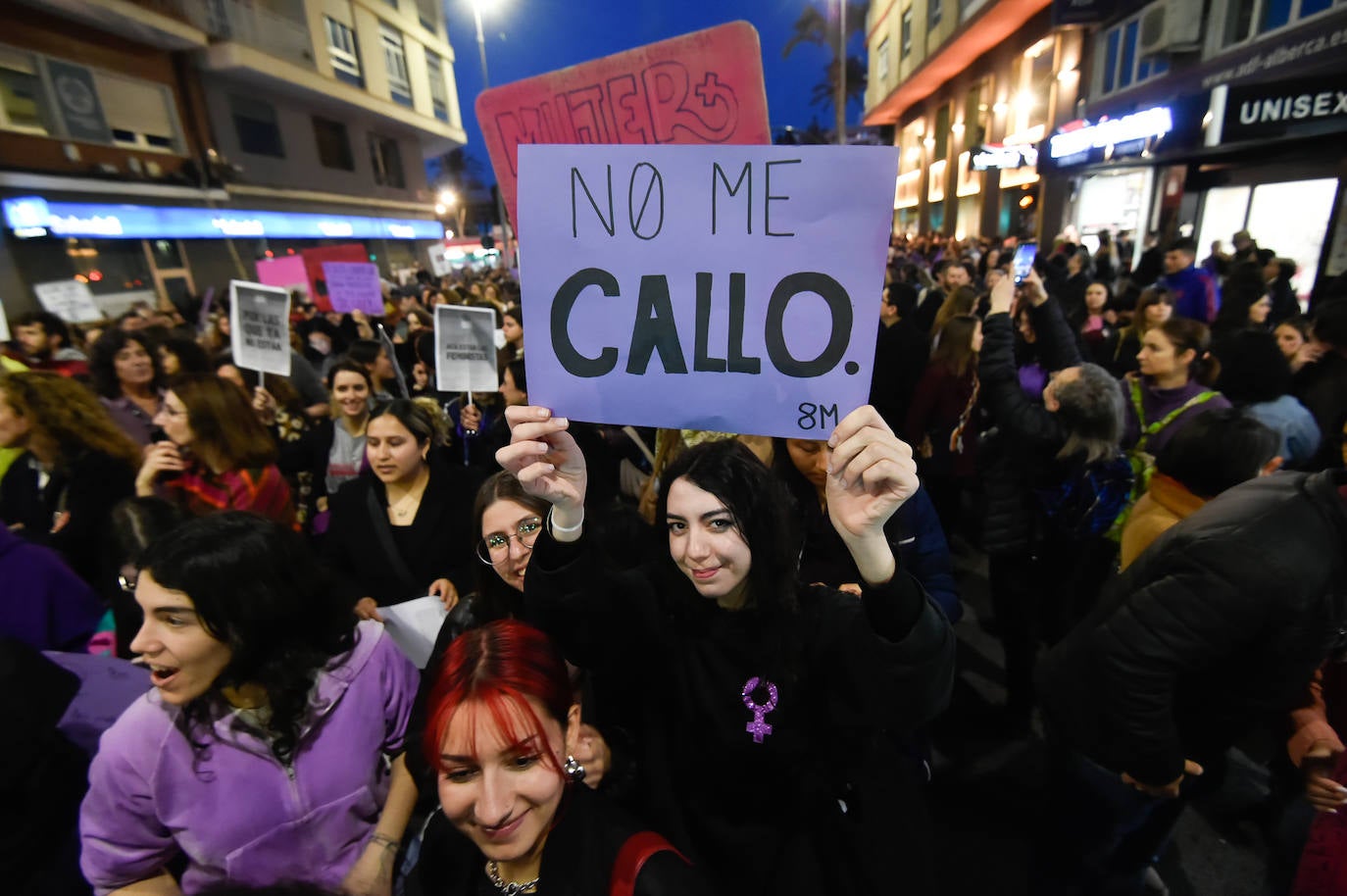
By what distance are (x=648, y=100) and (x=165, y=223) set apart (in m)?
20.2

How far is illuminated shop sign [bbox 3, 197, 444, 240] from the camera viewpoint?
13.4 metres

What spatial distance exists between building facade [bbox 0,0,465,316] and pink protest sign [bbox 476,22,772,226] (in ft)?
54.2

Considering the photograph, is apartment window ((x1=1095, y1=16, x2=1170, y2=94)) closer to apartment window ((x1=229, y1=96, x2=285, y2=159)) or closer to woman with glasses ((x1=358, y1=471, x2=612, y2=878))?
woman with glasses ((x1=358, y1=471, x2=612, y2=878))

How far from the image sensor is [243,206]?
1964 centimetres

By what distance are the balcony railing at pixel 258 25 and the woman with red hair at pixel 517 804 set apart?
23.4 m

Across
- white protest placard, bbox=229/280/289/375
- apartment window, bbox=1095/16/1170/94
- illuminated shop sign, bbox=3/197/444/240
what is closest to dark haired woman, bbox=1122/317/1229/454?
white protest placard, bbox=229/280/289/375

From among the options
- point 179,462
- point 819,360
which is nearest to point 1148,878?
point 819,360

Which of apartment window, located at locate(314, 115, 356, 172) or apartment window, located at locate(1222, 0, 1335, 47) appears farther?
apartment window, located at locate(314, 115, 356, 172)

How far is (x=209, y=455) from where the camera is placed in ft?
10.6

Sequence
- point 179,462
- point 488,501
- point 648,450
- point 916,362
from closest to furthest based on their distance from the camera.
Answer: point 488,501 → point 179,462 → point 648,450 → point 916,362

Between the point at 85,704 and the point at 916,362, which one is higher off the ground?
the point at 916,362

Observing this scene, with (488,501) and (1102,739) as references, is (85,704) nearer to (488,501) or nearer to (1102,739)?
(488,501)

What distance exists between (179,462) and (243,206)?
21.2 m

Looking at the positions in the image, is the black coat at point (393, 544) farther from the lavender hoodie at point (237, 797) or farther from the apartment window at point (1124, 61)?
the apartment window at point (1124, 61)
